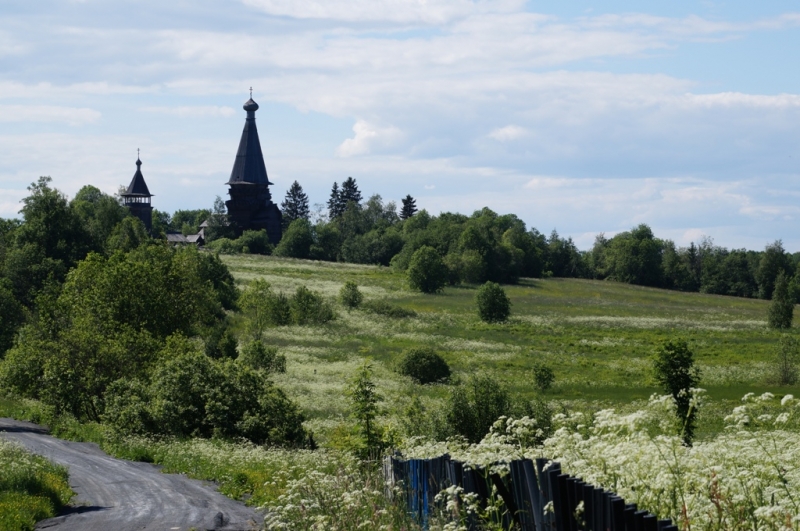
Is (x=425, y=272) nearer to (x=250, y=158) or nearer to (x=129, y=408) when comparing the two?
(x=250, y=158)

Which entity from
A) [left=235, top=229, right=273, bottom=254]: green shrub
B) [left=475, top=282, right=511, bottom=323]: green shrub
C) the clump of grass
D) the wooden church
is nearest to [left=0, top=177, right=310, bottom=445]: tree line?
the clump of grass

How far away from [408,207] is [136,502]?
17973 cm

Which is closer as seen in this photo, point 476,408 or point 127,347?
point 476,408

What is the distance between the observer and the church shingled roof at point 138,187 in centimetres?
13912

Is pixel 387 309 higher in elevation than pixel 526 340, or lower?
higher

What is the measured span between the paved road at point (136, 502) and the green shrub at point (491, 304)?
59.6 meters

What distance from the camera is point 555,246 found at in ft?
533

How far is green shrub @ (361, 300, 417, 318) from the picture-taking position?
81812mm

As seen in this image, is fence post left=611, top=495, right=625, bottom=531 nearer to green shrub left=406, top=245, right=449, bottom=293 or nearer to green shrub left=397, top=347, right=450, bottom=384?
green shrub left=397, top=347, right=450, bottom=384

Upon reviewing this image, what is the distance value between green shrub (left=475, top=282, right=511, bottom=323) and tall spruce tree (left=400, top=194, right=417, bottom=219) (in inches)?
4404

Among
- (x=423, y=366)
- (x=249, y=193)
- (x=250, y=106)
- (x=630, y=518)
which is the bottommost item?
(x=423, y=366)

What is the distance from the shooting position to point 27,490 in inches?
704

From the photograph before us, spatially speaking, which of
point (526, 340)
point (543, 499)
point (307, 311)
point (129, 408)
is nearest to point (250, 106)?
point (307, 311)

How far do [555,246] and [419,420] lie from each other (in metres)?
134
